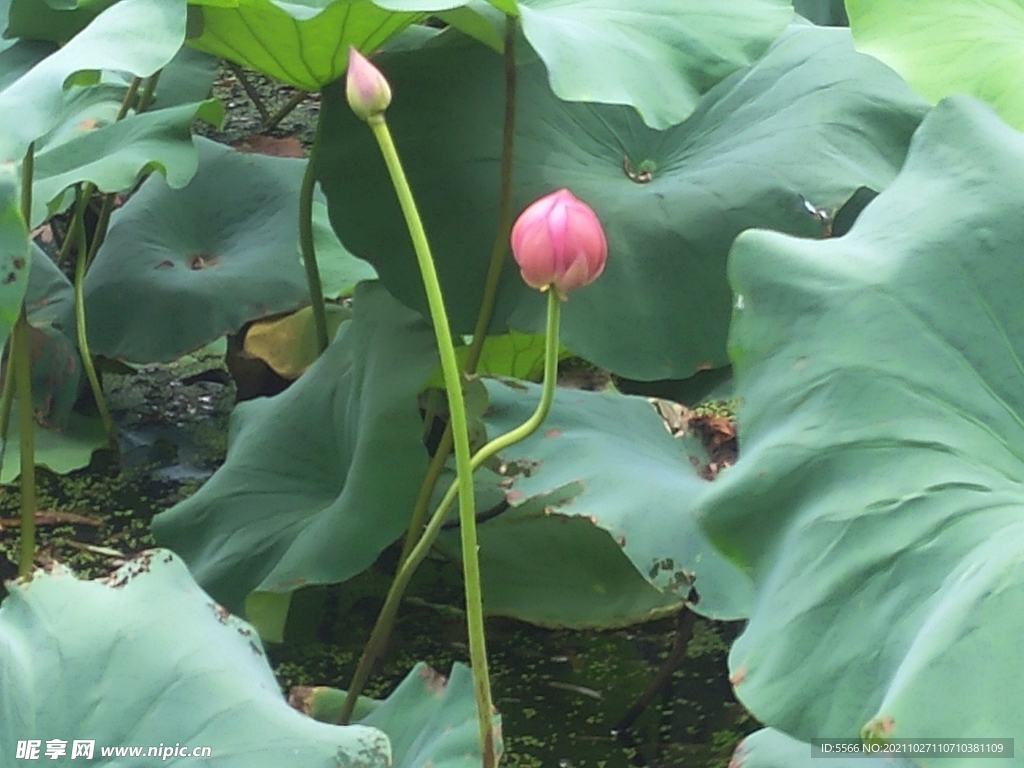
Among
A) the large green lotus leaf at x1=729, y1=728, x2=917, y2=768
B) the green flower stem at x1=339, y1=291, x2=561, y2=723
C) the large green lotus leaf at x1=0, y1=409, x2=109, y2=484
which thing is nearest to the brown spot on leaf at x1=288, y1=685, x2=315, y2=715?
the green flower stem at x1=339, y1=291, x2=561, y2=723

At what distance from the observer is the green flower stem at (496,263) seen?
1.03m

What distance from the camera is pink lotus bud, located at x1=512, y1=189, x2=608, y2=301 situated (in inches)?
25.9

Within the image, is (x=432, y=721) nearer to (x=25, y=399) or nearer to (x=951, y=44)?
(x=25, y=399)

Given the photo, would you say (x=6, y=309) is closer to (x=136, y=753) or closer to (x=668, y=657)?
(x=136, y=753)

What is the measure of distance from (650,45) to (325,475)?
475mm

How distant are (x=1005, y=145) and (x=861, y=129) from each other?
362mm

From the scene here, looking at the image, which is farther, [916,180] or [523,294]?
[523,294]

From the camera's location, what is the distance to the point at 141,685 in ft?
2.25

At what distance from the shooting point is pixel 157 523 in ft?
3.83

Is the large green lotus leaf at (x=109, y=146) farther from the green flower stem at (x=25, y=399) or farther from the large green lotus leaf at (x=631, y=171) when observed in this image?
the large green lotus leaf at (x=631, y=171)

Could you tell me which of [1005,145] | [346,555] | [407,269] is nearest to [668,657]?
[346,555]

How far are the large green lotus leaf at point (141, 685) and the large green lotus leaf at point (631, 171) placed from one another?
440mm

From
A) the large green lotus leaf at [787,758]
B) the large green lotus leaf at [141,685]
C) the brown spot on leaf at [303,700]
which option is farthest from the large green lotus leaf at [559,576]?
the large green lotus leaf at [141,685]

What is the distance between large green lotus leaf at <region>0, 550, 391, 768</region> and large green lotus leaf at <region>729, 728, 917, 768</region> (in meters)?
0.23
